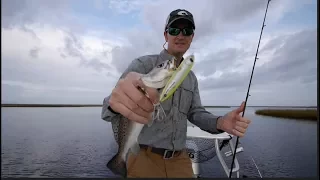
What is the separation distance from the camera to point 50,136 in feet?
116

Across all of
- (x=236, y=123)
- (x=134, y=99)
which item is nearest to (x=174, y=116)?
(x=236, y=123)

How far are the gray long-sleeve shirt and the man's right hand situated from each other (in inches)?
26.5

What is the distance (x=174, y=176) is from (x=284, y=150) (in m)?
24.8

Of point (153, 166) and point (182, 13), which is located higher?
point (182, 13)

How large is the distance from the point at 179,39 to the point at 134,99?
5.30ft

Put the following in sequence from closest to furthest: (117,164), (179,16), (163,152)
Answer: (117,164)
(179,16)
(163,152)

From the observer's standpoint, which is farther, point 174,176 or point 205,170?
point 205,170

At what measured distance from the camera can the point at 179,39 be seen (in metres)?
3.80

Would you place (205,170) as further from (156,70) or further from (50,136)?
(50,136)

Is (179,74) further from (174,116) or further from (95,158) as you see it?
(95,158)

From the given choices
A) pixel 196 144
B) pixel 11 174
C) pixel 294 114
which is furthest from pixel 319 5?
pixel 294 114

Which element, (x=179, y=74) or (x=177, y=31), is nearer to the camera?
(x=179, y=74)

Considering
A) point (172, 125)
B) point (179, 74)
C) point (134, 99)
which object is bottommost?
point (172, 125)

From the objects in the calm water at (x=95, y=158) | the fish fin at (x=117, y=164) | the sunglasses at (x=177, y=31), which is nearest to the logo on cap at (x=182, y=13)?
the sunglasses at (x=177, y=31)
